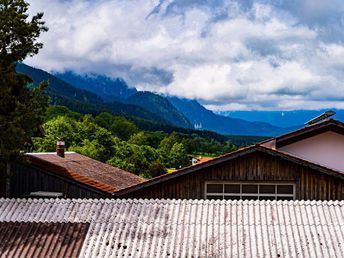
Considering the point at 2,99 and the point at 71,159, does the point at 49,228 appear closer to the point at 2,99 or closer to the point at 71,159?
the point at 2,99

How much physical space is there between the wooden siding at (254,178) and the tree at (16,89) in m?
5.22

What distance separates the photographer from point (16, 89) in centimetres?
2128

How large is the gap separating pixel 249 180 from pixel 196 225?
4979mm

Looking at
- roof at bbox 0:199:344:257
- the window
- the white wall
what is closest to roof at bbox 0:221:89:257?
roof at bbox 0:199:344:257

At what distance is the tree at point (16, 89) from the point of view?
19.6 meters

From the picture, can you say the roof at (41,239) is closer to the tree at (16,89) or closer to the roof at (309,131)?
the tree at (16,89)

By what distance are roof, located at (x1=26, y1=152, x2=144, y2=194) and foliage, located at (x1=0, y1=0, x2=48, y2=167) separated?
4.19m

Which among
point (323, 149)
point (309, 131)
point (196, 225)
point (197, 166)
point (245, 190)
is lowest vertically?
point (196, 225)

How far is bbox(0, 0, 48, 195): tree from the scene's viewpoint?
1962 cm

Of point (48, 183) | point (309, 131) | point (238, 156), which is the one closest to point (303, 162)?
point (238, 156)

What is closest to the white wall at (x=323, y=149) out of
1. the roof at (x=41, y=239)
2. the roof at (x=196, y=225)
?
the roof at (x=196, y=225)

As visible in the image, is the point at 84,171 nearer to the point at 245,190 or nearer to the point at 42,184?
the point at 42,184

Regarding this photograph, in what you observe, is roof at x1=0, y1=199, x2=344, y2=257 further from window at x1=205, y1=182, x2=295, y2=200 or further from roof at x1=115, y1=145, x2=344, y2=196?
window at x1=205, y1=182, x2=295, y2=200

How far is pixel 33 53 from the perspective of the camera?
2103 cm
